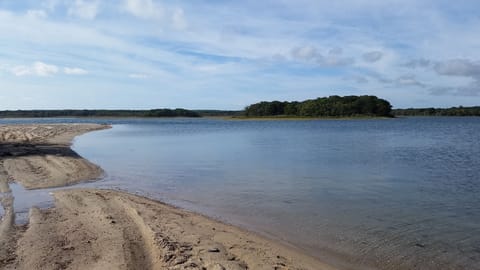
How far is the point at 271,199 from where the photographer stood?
1148cm

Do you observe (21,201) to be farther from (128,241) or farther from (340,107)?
(340,107)

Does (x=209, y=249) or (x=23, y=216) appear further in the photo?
(x=23, y=216)

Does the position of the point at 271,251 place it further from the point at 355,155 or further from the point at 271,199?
the point at 355,155

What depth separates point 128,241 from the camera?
693 cm

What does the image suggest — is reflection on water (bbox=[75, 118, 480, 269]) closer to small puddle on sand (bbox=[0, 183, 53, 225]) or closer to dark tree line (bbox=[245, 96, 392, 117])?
small puddle on sand (bbox=[0, 183, 53, 225])

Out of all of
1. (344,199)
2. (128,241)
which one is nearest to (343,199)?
(344,199)

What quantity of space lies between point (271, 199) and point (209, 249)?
4.97 metres

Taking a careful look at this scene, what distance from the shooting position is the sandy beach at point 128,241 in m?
6.00

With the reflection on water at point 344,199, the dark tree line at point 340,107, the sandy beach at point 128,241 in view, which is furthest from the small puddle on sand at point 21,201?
the dark tree line at point 340,107

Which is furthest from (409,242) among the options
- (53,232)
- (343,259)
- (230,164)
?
(230,164)

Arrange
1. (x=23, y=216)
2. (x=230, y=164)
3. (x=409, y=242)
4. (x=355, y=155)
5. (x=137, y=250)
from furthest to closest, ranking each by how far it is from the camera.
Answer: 1. (x=355, y=155)
2. (x=230, y=164)
3. (x=23, y=216)
4. (x=409, y=242)
5. (x=137, y=250)

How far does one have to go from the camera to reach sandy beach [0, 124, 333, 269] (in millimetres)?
→ 6004

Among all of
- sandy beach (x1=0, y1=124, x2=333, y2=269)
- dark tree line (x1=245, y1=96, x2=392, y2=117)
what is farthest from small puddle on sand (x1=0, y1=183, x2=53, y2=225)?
dark tree line (x1=245, y1=96, x2=392, y2=117)

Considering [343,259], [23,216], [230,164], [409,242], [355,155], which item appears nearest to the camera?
[343,259]
